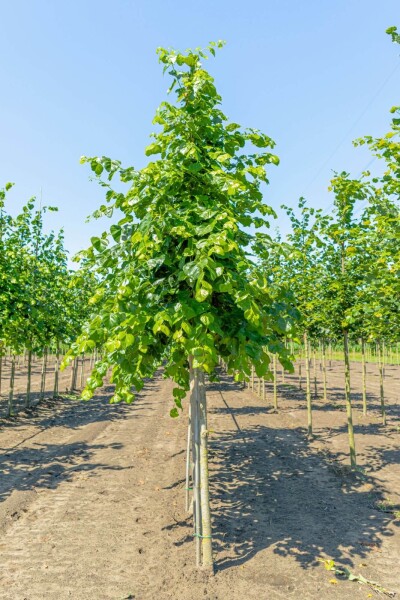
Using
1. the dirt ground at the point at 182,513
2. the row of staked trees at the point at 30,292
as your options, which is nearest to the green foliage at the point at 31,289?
the row of staked trees at the point at 30,292

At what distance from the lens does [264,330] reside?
211 inches

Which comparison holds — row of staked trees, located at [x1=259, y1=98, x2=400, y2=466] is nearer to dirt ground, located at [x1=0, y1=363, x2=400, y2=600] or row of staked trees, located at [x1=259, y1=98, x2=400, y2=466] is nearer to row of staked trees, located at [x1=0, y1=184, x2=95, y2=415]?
dirt ground, located at [x1=0, y1=363, x2=400, y2=600]

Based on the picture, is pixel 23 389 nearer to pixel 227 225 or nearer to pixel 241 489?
pixel 241 489

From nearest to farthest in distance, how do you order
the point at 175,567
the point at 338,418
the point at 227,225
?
the point at 227,225, the point at 175,567, the point at 338,418

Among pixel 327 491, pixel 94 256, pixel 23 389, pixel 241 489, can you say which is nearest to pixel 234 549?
pixel 241 489

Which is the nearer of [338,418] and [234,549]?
[234,549]

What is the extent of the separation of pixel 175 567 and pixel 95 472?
4.84 m

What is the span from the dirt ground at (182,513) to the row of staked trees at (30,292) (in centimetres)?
316

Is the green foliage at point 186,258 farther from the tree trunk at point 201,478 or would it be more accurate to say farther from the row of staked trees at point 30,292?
the row of staked trees at point 30,292

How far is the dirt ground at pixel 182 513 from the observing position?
548 cm

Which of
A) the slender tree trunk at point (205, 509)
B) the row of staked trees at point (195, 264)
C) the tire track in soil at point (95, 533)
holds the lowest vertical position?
the tire track in soil at point (95, 533)

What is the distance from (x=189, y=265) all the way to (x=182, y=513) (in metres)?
5.35

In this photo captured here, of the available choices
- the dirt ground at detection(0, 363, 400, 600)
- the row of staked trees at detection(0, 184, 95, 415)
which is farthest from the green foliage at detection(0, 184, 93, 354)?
the dirt ground at detection(0, 363, 400, 600)

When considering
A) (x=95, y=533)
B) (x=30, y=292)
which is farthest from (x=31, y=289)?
(x=95, y=533)
